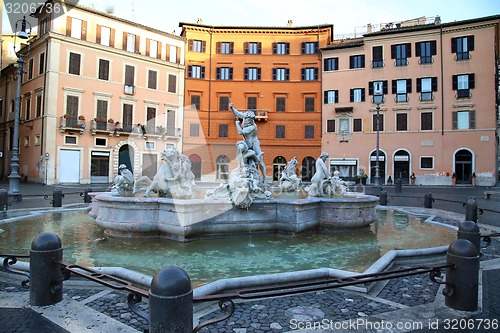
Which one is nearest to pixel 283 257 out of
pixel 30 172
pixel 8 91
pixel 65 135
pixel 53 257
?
pixel 53 257

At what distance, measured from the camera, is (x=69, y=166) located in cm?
3197

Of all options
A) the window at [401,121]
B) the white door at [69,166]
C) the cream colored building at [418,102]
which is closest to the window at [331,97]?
the cream colored building at [418,102]

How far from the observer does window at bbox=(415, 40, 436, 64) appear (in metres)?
35.6

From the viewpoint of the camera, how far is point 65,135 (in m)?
32.1

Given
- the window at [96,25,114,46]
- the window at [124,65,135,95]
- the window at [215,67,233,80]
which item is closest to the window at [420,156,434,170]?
the window at [215,67,233,80]

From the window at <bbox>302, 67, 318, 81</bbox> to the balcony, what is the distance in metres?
23.2

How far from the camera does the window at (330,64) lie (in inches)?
1538

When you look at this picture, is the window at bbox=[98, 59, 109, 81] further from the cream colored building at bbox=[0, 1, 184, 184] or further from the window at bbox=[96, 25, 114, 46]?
the window at bbox=[96, 25, 114, 46]

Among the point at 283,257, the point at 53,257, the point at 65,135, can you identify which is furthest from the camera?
the point at 65,135

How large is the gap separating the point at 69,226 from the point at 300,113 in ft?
109

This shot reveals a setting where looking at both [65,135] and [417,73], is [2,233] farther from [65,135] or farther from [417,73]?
[417,73]

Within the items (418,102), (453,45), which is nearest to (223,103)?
(418,102)

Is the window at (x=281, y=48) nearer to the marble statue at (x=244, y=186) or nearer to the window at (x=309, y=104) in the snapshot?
the window at (x=309, y=104)

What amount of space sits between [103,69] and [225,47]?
1356 centimetres
